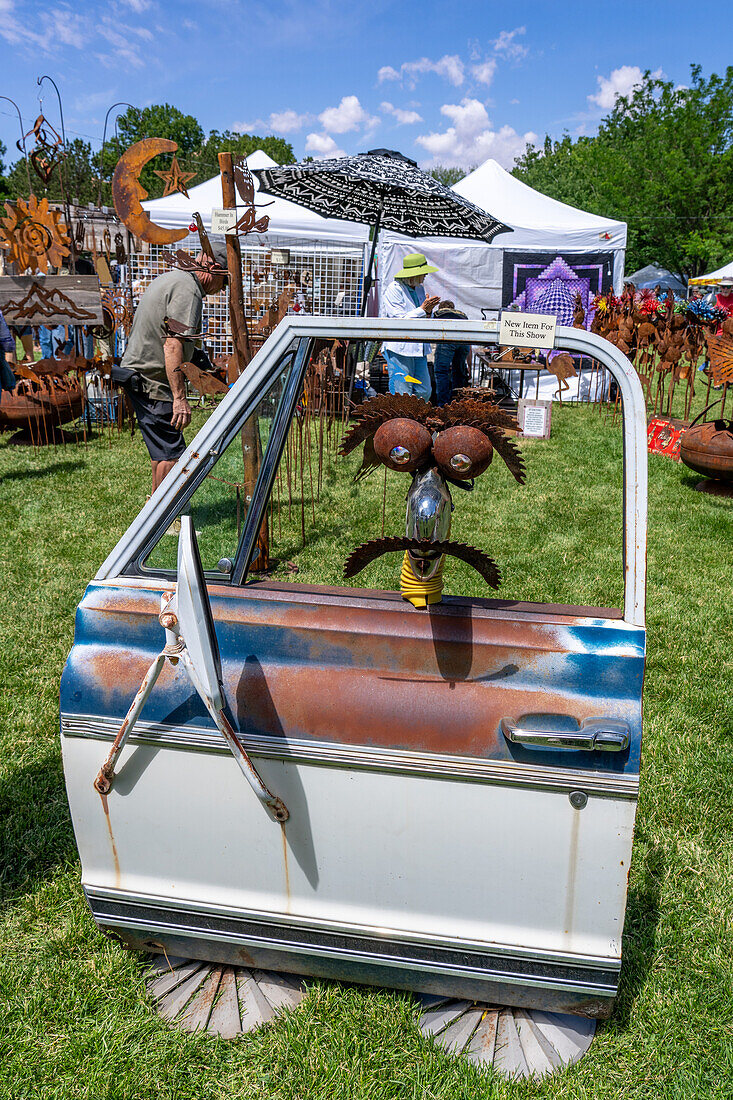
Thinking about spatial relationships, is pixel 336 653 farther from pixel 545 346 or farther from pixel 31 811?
pixel 31 811

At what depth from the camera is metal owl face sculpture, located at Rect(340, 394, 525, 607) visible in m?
1.62

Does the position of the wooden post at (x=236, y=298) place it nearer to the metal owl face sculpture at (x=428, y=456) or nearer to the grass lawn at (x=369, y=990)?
the grass lawn at (x=369, y=990)

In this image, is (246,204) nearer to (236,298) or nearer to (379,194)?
(236,298)

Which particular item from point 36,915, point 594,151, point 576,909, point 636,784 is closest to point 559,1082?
point 576,909

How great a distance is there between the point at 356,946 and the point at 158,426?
14.1 feet

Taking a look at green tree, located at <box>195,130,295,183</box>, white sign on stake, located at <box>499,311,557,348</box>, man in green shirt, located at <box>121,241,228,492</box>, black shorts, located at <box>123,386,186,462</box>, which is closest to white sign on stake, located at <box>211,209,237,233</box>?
man in green shirt, located at <box>121,241,228,492</box>

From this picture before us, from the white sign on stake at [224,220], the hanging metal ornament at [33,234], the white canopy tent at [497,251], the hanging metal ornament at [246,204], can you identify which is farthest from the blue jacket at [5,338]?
the white canopy tent at [497,251]

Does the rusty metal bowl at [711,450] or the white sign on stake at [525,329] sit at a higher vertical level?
the white sign on stake at [525,329]

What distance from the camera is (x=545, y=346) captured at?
177cm

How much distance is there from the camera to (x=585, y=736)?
58.7 inches

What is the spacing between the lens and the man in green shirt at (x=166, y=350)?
4.95 metres

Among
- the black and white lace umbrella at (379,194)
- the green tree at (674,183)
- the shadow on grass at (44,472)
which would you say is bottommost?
the shadow on grass at (44,472)

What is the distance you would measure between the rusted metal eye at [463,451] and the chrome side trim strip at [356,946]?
100cm

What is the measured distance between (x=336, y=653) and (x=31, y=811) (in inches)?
70.1
